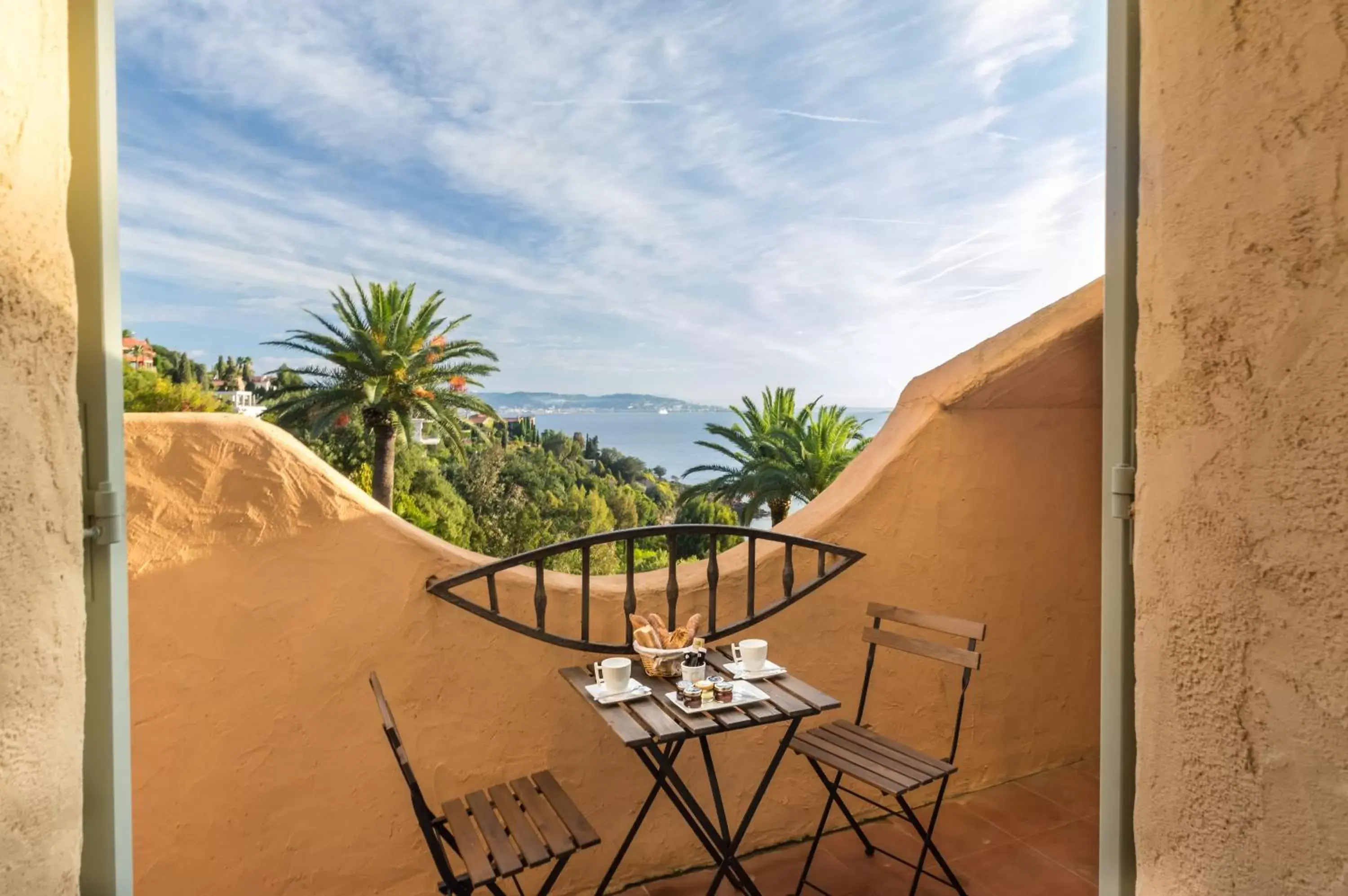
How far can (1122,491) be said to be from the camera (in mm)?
1532

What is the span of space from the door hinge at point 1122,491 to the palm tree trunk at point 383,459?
52.0ft

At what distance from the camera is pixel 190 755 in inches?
95.0

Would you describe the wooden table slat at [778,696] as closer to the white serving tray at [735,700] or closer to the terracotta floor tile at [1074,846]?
the white serving tray at [735,700]

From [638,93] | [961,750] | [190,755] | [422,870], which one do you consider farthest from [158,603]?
[638,93]

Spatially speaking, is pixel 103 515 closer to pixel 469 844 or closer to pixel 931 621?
pixel 469 844

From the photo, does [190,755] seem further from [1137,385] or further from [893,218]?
[893,218]

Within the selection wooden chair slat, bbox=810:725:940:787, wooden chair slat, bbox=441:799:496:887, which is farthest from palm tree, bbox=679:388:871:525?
wooden chair slat, bbox=441:799:496:887

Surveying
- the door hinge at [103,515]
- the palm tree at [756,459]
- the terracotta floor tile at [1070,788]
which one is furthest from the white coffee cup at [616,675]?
the palm tree at [756,459]

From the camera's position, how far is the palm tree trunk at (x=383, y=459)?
15953 mm

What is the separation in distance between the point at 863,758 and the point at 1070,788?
5.04 feet

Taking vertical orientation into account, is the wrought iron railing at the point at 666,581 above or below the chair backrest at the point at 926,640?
above

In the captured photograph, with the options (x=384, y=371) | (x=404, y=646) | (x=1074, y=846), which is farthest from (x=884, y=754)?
(x=384, y=371)

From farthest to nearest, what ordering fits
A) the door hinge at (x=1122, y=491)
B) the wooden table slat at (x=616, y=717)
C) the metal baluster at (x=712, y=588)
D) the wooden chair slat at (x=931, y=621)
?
the metal baluster at (x=712, y=588), the wooden chair slat at (x=931, y=621), the wooden table slat at (x=616, y=717), the door hinge at (x=1122, y=491)

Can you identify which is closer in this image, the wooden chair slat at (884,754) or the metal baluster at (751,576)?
the wooden chair slat at (884,754)
